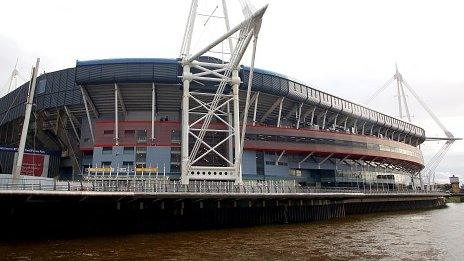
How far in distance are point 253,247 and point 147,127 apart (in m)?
44.8

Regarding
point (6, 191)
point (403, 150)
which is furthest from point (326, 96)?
point (6, 191)

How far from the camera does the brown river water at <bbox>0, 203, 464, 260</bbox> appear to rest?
2597 centimetres

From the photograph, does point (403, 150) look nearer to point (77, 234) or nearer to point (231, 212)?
point (231, 212)

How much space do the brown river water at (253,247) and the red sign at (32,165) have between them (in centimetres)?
4216

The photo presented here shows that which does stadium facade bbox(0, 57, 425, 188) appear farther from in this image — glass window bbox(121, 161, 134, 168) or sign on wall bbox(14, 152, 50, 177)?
sign on wall bbox(14, 152, 50, 177)

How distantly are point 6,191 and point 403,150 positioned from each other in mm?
106140

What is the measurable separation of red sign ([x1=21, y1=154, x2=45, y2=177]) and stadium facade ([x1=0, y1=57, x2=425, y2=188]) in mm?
187

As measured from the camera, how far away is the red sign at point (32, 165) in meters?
69.9

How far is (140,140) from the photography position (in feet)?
229

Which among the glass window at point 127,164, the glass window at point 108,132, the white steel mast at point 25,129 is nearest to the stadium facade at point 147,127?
the glass window at point 127,164

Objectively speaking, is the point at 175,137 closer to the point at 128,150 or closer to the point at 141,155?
the point at 141,155

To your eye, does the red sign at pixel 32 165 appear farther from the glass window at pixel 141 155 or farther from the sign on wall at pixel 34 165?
the glass window at pixel 141 155

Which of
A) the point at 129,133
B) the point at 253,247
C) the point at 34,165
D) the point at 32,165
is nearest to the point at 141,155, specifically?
the point at 129,133

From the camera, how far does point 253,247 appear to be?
99.3 ft
